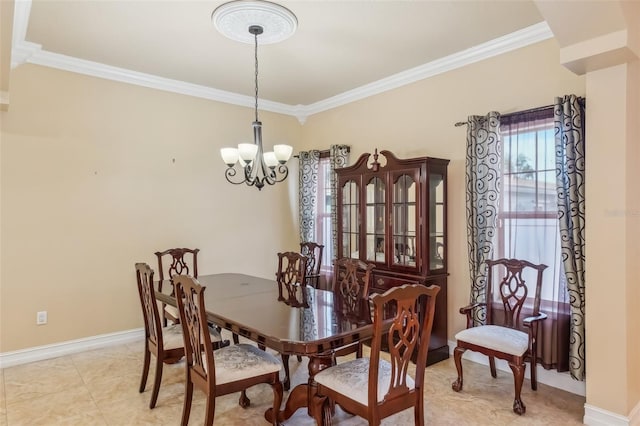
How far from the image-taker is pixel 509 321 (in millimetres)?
3182

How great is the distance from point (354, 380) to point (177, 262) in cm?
269

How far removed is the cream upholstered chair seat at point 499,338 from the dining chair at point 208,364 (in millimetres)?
1495

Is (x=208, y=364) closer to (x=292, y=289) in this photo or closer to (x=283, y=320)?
(x=283, y=320)

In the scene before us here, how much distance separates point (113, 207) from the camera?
4.06 meters

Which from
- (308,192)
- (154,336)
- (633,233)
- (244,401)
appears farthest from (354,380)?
(308,192)

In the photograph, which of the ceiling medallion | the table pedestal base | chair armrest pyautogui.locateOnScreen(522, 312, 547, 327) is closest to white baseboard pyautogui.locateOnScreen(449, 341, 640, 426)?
chair armrest pyautogui.locateOnScreen(522, 312, 547, 327)

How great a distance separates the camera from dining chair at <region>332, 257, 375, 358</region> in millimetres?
2518

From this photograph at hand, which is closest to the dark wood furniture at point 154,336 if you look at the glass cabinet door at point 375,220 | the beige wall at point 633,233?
the glass cabinet door at point 375,220

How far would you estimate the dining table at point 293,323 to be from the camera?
2020 millimetres

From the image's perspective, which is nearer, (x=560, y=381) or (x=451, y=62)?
(x=560, y=381)

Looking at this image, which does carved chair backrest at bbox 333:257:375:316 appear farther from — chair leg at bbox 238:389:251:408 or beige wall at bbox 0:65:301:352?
beige wall at bbox 0:65:301:352

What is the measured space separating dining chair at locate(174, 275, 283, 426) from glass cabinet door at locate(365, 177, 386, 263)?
1813 millimetres

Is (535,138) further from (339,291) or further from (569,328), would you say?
(339,291)

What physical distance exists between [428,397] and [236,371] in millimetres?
1481
